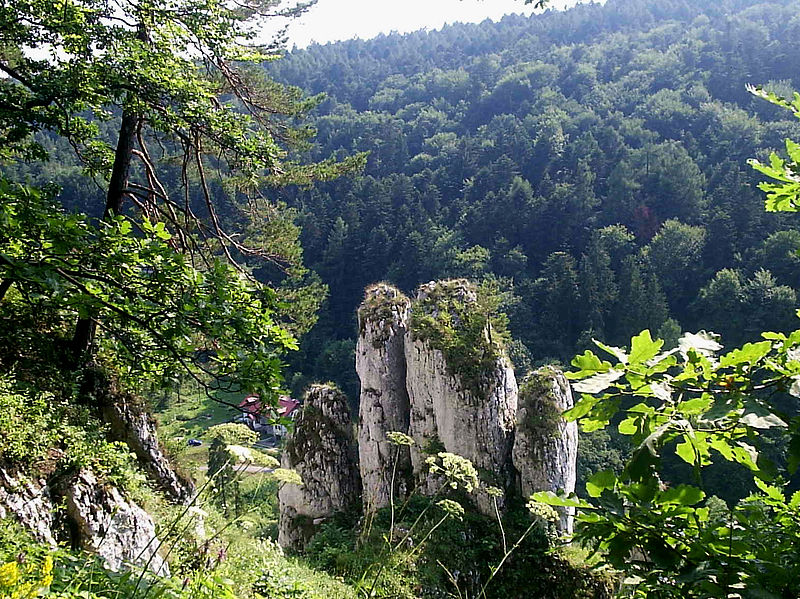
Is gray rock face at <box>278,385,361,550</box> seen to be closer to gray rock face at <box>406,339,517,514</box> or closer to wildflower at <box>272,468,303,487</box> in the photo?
gray rock face at <box>406,339,517,514</box>

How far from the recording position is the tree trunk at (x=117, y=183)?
20.0 ft

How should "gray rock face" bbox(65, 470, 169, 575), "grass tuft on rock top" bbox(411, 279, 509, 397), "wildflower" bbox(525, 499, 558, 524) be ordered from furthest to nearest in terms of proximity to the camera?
"grass tuft on rock top" bbox(411, 279, 509, 397) < "gray rock face" bbox(65, 470, 169, 575) < "wildflower" bbox(525, 499, 558, 524)

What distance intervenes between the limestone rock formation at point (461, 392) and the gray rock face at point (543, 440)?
37cm

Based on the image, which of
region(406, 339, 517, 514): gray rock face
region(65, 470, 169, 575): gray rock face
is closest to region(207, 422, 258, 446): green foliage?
region(65, 470, 169, 575): gray rock face

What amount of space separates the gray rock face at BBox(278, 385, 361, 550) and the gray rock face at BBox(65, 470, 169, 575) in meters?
7.05

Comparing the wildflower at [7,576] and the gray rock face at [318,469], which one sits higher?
the wildflower at [7,576]

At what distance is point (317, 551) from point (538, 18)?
10725cm

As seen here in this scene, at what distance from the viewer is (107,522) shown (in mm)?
4145

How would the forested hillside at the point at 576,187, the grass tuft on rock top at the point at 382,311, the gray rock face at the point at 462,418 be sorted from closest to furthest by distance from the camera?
the gray rock face at the point at 462,418, the grass tuft on rock top at the point at 382,311, the forested hillside at the point at 576,187

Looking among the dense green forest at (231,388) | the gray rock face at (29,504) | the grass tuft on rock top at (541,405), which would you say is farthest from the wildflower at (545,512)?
the grass tuft on rock top at (541,405)

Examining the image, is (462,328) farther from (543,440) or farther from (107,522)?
(107,522)

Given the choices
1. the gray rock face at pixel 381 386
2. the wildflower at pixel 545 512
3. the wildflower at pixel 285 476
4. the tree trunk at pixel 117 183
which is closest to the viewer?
the wildflower at pixel 285 476

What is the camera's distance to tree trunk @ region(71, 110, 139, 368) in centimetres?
610

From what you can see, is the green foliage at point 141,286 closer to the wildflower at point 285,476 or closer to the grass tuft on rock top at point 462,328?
the wildflower at point 285,476
